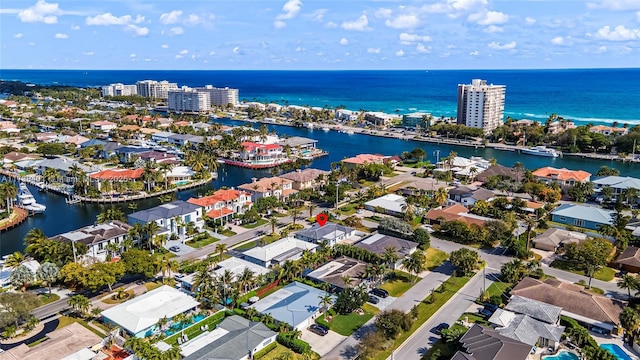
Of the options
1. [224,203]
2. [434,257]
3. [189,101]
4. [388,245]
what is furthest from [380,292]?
[189,101]

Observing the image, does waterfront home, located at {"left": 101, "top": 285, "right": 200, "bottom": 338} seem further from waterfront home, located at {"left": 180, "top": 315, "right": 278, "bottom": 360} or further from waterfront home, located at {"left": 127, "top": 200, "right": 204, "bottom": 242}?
waterfront home, located at {"left": 127, "top": 200, "right": 204, "bottom": 242}

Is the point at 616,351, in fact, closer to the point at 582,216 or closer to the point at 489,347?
the point at 489,347

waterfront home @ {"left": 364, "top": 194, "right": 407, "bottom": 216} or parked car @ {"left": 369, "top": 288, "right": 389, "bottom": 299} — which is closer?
parked car @ {"left": 369, "top": 288, "right": 389, "bottom": 299}

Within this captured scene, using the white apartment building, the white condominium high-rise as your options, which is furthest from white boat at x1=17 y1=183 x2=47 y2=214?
the white apartment building

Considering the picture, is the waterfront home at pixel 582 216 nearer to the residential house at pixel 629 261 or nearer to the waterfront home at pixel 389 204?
the residential house at pixel 629 261

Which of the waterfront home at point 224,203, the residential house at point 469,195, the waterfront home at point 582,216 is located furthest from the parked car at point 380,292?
the waterfront home at point 582,216

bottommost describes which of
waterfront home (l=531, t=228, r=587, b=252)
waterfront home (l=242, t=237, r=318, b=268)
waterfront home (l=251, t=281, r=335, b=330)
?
waterfront home (l=251, t=281, r=335, b=330)

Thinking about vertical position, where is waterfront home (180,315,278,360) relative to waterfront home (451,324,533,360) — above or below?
below

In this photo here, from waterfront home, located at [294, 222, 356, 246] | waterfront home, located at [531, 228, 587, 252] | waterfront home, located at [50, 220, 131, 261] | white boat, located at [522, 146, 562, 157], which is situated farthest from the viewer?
white boat, located at [522, 146, 562, 157]
